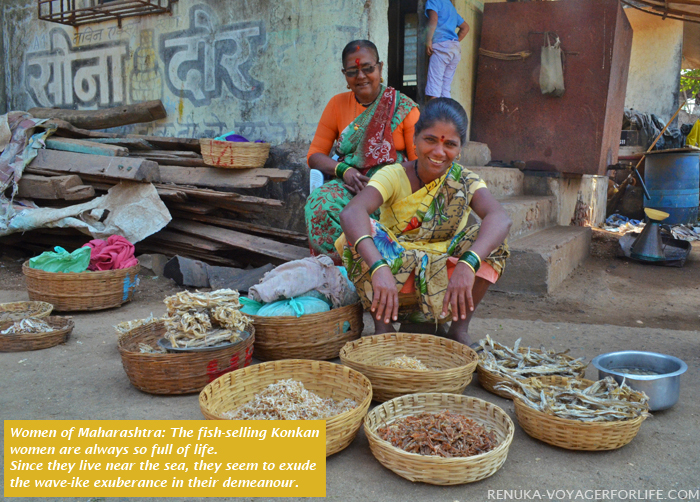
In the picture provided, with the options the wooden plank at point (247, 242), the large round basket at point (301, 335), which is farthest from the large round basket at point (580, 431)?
the wooden plank at point (247, 242)

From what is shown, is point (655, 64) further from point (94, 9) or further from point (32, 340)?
point (32, 340)

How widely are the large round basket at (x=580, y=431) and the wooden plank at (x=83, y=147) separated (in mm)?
4365

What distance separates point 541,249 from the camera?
15.0 ft

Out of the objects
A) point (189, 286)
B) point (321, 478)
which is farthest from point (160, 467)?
point (189, 286)

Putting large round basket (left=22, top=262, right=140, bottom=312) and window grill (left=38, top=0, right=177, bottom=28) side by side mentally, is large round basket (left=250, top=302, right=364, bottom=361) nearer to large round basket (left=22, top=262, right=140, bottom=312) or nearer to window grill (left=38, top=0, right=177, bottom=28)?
large round basket (left=22, top=262, right=140, bottom=312)

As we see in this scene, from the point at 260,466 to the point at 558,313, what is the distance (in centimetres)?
308

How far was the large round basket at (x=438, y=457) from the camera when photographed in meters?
1.67

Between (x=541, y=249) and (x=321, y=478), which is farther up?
(x=541, y=249)

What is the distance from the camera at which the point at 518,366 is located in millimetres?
2529

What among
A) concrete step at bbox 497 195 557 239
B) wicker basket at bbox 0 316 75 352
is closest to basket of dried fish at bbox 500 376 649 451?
wicker basket at bbox 0 316 75 352

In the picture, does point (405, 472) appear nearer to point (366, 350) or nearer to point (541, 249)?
point (366, 350)

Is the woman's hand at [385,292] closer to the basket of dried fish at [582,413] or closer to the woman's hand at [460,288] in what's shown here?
the woman's hand at [460,288]

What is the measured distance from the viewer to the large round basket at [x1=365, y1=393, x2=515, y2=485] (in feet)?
5.47

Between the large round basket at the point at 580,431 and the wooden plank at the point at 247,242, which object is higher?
the wooden plank at the point at 247,242
